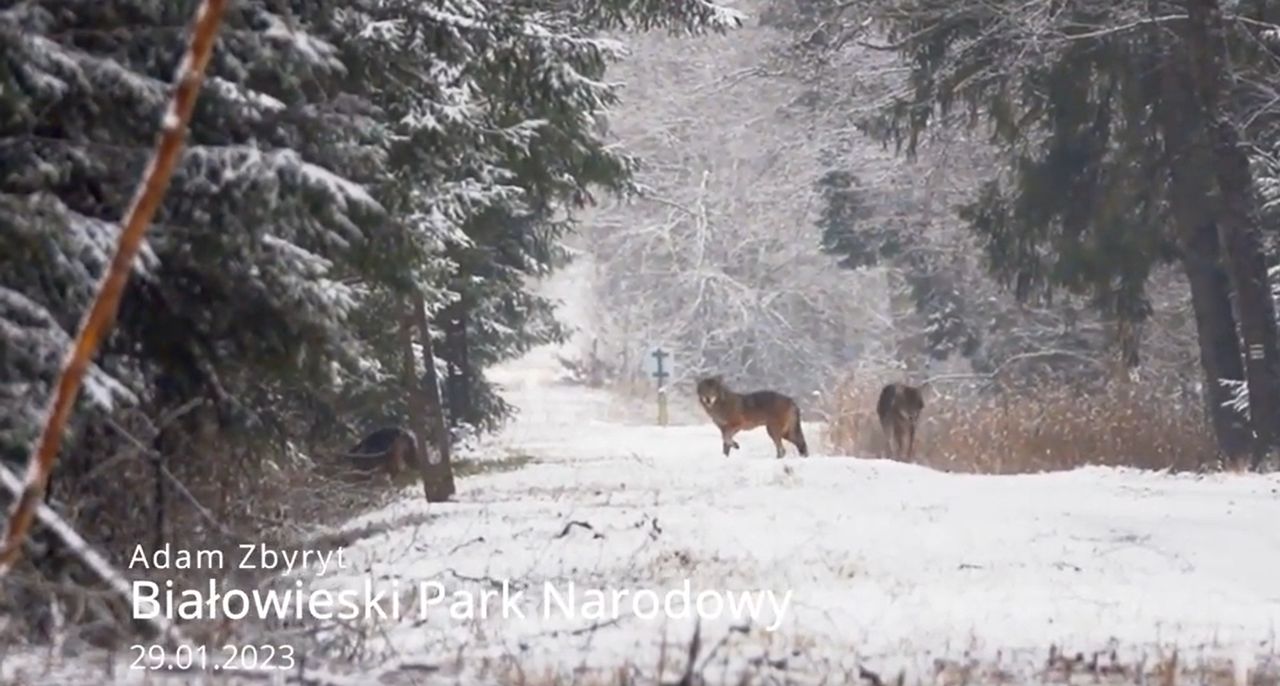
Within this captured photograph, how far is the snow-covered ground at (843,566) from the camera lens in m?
6.70

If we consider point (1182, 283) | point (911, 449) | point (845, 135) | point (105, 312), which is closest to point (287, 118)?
point (105, 312)

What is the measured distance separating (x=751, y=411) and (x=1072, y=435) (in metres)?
4.87

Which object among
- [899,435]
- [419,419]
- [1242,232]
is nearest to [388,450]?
[419,419]

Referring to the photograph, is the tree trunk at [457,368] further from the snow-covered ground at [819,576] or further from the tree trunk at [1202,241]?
the tree trunk at [1202,241]

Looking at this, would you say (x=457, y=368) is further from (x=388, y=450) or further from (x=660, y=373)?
(x=660, y=373)

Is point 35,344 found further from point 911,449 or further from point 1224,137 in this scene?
point 911,449

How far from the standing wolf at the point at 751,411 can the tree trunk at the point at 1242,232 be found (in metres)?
Result: 6.61

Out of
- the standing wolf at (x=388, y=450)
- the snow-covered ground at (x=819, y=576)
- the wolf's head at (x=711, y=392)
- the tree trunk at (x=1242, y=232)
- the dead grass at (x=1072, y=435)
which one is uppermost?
the tree trunk at (x=1242, y=232)

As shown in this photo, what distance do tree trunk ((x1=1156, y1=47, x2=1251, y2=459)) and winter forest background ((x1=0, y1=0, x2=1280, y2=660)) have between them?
0.04 metres

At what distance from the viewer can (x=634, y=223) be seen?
49.9 meters

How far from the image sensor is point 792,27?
32.3 metres

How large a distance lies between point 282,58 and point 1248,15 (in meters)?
15.6

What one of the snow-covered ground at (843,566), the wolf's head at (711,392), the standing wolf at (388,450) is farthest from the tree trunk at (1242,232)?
the standing wolf at (388,450)

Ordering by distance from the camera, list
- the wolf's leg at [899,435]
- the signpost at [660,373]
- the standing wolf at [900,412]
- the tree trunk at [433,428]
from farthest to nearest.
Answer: the signpost at [660,373] → the wolf's leg at [899,435] → the standing wolf at [900,412] → the tree trunk at [433,428]
